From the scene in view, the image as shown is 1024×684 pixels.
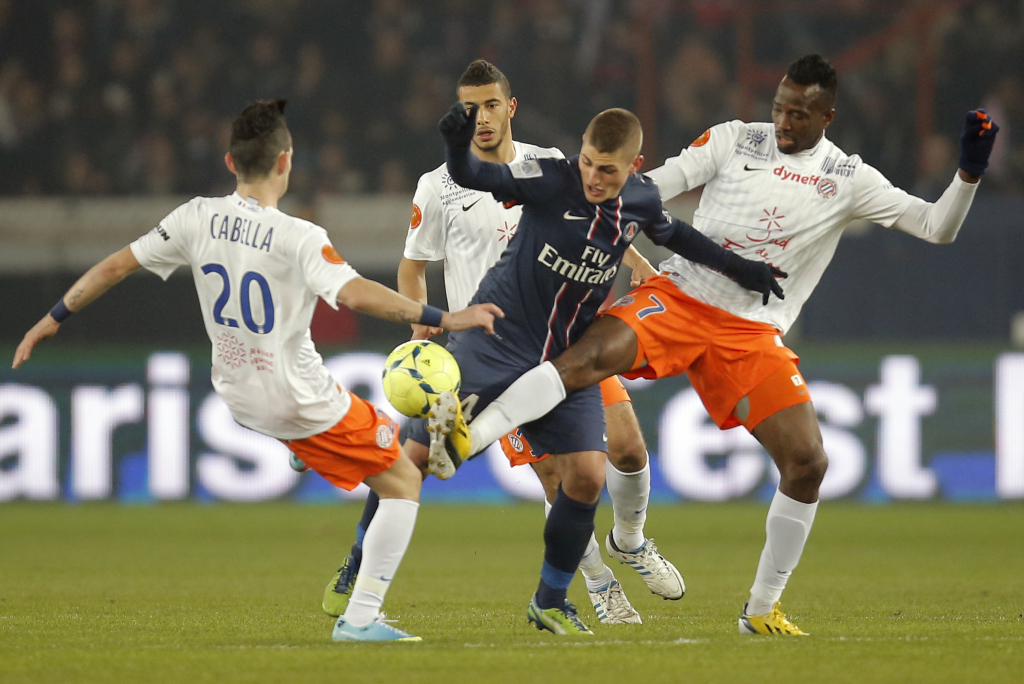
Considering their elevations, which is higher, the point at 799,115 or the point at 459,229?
the point at 799,115

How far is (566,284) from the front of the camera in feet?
18.3

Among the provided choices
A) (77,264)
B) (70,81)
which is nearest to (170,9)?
(70,81)

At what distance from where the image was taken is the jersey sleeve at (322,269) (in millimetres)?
4672

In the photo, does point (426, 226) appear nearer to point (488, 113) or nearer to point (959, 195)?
point (488, 113)

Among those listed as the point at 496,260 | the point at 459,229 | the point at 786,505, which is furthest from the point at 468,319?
the point at 786,505

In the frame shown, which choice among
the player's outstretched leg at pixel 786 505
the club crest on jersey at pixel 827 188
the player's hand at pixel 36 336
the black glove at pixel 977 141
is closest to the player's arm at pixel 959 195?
the black glove at pixel 977 141

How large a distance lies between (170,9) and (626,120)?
11.4 m

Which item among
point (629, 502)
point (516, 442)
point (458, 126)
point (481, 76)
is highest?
point (481, 76)

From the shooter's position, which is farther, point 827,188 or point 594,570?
point 594,570

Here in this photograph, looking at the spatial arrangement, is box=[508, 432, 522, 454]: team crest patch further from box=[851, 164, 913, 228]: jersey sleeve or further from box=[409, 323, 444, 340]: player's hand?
box=[851, 164, 913, 228]: jersey sleeve

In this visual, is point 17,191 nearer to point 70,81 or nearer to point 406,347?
point 70,81

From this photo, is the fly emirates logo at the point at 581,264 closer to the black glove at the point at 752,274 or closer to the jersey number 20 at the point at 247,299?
the black glove at the point at 752,274

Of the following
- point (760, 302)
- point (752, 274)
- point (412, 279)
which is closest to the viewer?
point (752, 274)

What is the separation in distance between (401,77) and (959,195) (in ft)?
34.3
